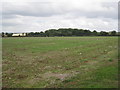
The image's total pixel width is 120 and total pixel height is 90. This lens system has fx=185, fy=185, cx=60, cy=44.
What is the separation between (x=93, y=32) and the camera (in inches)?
4751

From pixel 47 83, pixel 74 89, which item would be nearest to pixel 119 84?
pixel 74 89

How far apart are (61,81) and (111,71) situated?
373cm

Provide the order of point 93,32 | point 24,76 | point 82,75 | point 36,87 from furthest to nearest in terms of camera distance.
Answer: point 93,32 < point 24,76 < point 82,75 < point 36,87

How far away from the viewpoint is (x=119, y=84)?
995 cm

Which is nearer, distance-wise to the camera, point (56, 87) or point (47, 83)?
point (56, 87)

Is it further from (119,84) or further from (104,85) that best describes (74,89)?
(119,84)

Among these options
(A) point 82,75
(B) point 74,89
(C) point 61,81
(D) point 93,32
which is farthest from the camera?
(D) point 93,32

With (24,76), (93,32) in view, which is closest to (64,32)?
(93,32)

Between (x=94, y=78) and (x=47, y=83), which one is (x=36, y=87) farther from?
(x=94, y=78)

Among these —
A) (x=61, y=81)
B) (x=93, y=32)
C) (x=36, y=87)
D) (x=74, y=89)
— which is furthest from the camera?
(x=93, y=32)

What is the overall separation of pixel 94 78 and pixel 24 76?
5036mm

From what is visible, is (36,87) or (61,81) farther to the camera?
(61,81)

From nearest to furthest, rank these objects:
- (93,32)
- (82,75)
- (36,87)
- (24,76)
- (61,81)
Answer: (36,87), (61,81), (82,75), (24,76), (93,32)

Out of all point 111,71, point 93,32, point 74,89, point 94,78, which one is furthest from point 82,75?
point 93,32
